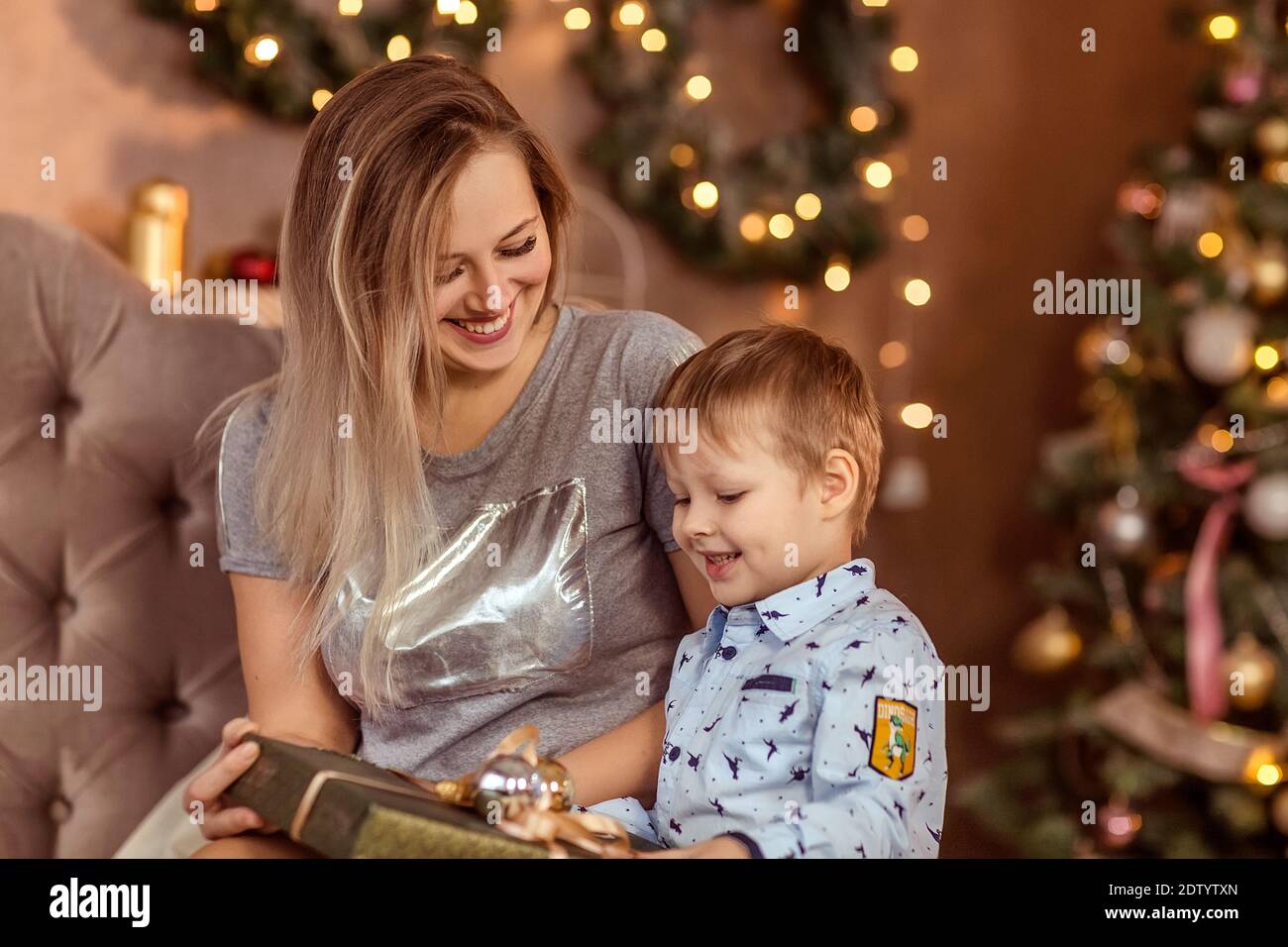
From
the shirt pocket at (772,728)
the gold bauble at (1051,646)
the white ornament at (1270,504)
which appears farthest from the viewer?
the gold bauble at (1051,646)

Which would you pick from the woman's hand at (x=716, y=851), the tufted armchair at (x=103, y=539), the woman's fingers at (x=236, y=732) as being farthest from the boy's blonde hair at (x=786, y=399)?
the tufted armchair at (x=103, y=539)

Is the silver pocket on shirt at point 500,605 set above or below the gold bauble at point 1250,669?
above

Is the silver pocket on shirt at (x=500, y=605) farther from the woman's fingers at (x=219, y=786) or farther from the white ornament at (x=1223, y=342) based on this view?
the white ornament at (x=1223, y=342)

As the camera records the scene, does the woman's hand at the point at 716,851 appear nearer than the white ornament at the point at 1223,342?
Yes

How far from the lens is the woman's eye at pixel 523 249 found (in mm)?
1255

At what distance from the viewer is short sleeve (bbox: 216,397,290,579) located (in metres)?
1.35

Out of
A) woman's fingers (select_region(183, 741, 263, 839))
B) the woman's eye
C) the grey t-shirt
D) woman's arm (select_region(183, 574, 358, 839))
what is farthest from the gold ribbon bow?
the woman's eye

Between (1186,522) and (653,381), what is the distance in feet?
4.04

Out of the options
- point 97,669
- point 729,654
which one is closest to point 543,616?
point 729,654

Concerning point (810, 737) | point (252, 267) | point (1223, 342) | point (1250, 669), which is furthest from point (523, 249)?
point (1250, 669)

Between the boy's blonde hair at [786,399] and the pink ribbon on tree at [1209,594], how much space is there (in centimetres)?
104

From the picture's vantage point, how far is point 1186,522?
213 centimetres

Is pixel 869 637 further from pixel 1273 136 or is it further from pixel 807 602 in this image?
pixel 1273 136

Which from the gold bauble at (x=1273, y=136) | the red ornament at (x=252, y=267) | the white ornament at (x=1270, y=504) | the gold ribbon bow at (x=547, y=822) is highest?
the gold bauble at (x=1273, y=136)
